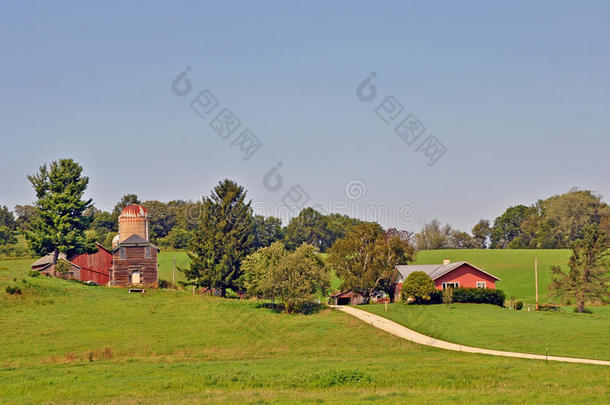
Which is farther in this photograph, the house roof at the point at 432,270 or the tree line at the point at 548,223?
the tree line at the point at 548,223

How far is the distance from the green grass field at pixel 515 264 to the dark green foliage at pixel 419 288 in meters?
20.9

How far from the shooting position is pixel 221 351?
161ft

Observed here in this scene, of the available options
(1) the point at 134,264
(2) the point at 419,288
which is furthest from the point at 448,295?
(1) the point at 134,264

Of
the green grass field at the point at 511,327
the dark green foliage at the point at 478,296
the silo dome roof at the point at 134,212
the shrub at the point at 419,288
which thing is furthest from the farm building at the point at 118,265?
the dark green foliage at the point at 478,296

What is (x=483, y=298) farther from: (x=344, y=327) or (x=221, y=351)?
(x=221, y=351)

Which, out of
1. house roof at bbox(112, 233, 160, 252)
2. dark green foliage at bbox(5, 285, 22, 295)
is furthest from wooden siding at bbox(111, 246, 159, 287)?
dark green foliage at bbox(5, 285, 22, 295)

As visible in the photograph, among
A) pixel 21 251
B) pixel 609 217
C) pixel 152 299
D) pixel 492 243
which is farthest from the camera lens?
pixel 492 243

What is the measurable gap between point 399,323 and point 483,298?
19.4m

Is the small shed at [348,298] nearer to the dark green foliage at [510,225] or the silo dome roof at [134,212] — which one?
the silo dome roof at [134,212]

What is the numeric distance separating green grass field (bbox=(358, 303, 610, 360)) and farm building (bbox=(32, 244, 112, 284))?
35013 mm

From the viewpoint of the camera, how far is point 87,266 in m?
Answer: 86.8

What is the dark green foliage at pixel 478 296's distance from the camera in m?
75.4

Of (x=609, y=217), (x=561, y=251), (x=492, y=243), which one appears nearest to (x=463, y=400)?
(x=561, y=251)

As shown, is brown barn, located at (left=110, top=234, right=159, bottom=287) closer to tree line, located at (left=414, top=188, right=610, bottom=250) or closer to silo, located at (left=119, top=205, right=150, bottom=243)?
silo, located at (left=119, top=205, right=150, bottom=243)
